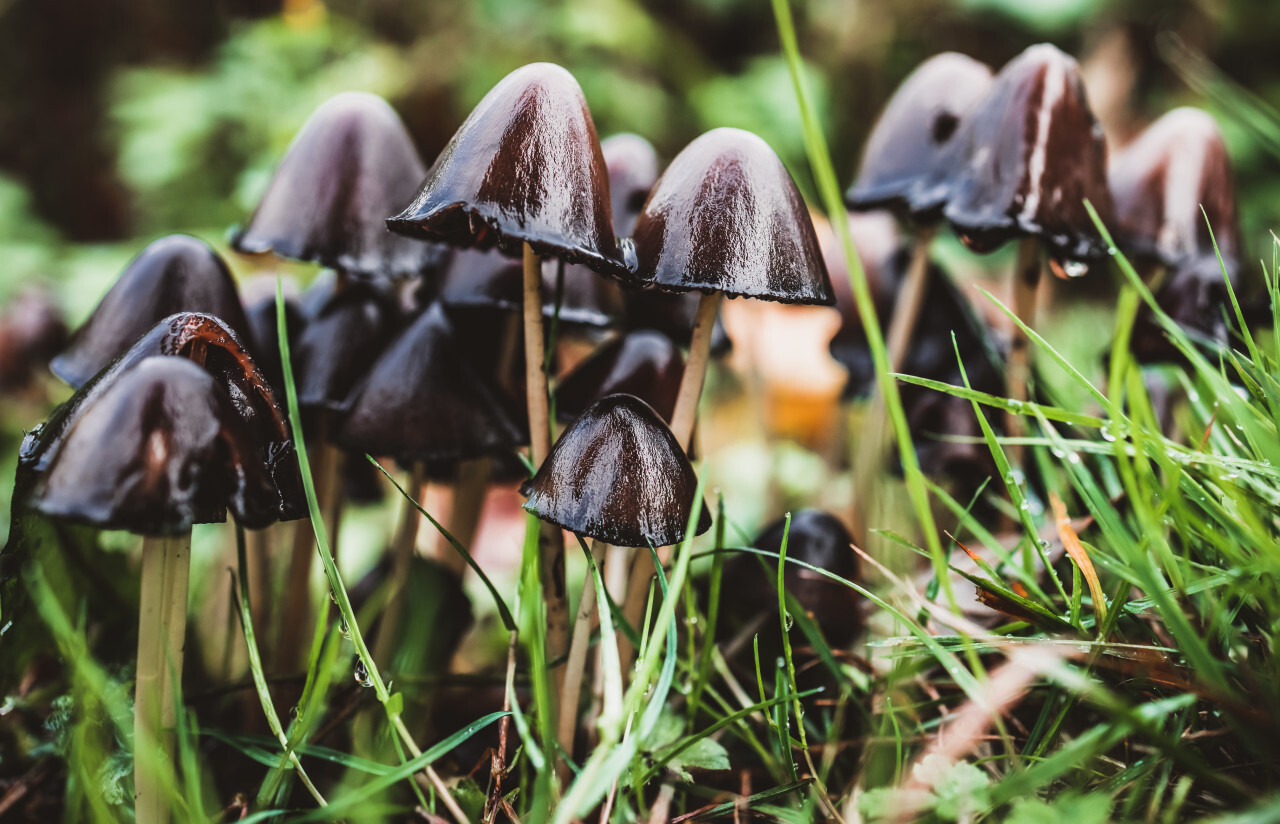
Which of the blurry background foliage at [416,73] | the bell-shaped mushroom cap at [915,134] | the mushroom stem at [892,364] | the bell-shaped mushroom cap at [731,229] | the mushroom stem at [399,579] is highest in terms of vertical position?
the blurry background foliage at [416,73]

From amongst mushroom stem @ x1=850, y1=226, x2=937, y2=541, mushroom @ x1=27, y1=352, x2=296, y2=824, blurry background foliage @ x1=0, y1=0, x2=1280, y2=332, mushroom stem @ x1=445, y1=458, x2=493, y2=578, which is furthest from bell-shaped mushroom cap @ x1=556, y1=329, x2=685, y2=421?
blurry background foliage @ x1=0, y1=0, x2=1280, y2=332

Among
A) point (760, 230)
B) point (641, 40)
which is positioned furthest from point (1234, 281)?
point (641, 40)

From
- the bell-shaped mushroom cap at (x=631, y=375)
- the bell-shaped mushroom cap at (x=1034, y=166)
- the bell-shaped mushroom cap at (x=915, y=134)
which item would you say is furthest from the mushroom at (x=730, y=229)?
the bell-shaped mushroom cap at (x=915, y=134)

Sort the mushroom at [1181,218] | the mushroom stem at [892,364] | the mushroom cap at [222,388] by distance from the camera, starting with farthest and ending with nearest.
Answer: the mushroom stem at [892,364], the mushroom at [1181,218], the mushroom cap at [222,388]

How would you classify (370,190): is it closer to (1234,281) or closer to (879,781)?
(879,781)

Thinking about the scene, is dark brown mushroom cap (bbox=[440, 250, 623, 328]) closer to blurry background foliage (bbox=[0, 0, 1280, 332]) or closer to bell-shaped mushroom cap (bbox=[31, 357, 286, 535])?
bell-shaped mushroom cap (bbox=[31, 357, 286, 535])

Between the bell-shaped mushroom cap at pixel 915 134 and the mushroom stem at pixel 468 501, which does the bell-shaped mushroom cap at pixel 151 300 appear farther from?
the bell-shaped mushroom cap at pixel 915 134

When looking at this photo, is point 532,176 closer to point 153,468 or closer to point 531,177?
point 531,177

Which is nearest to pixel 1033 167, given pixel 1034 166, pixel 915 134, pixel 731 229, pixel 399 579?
pixel 1034 166
